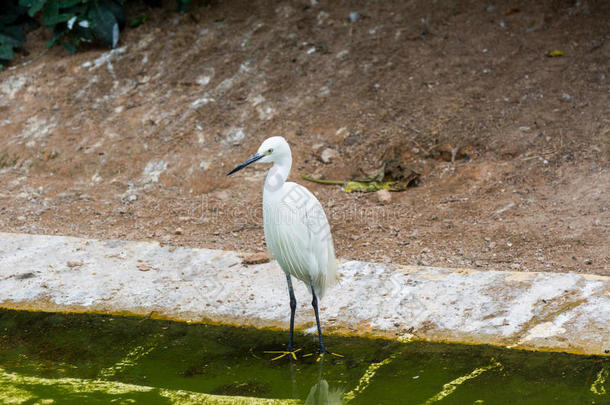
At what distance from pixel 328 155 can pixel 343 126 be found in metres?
0.50

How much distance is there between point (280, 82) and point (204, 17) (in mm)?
2007

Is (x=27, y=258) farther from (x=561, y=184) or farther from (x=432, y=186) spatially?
(x=561, y=184)

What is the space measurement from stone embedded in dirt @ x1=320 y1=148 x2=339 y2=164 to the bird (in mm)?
2885

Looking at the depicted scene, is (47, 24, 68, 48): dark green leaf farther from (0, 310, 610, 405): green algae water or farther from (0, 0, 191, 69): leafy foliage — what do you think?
Result: (0, 310, 610, 405): green algae water

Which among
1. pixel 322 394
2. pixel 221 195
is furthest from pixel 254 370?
pixel 221 195

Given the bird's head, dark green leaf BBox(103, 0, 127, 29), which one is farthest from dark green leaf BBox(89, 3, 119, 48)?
the bird's head

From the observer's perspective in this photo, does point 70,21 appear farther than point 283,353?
Yes

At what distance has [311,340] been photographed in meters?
4.00

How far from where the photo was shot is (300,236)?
3.84 meters

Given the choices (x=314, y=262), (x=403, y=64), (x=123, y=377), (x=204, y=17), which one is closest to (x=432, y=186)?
(x=403, y=64)

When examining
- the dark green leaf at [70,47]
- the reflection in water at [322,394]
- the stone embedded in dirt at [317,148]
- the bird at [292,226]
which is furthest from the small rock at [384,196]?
the dark green leaf at [70,47]

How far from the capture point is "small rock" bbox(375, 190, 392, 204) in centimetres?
600

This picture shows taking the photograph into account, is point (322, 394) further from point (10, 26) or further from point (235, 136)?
point (10, 26)

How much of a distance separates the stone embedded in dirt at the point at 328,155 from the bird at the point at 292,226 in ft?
9.47
